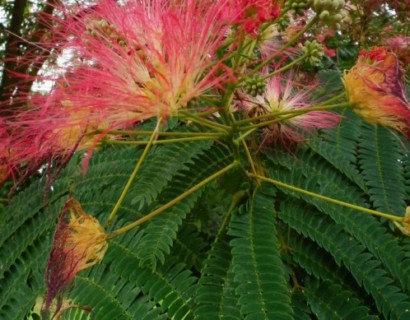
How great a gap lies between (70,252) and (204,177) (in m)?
0.50

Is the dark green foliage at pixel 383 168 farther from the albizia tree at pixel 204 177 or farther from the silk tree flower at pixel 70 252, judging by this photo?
the silk tree flower at pixel 70 252

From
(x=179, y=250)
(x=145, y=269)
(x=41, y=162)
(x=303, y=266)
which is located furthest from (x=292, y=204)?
(x=41, y=162)

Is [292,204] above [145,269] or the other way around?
above

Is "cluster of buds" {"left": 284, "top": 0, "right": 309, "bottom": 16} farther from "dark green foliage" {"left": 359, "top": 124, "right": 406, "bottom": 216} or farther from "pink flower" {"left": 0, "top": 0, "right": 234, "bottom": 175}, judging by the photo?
"dark green foliage" {"left": 359, "top": 124, "right": 406, "bottom": 216}

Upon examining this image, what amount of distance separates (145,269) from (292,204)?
16.8 inches

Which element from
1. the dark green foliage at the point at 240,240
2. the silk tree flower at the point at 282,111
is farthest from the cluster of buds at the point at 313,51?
the dark green foliage at the point at 240,240

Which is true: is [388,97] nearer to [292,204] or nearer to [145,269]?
[292,204]

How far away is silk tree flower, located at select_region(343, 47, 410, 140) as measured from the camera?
1448 mm

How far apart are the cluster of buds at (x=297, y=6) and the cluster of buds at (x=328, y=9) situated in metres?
0.02

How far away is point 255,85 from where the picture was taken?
1618 millimetres

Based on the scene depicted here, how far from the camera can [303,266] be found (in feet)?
5.20

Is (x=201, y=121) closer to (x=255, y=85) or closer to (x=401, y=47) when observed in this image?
(x=255, y=85)

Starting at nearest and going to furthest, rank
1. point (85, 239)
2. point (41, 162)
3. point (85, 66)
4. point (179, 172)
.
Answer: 1. point (85, 239)
2. point (85, 66)
3. point (41, 162)
4. point (179, 172)

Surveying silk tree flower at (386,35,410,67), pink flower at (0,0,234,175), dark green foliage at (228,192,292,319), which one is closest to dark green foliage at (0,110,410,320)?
dark green foliage at (228,192,292,319)
